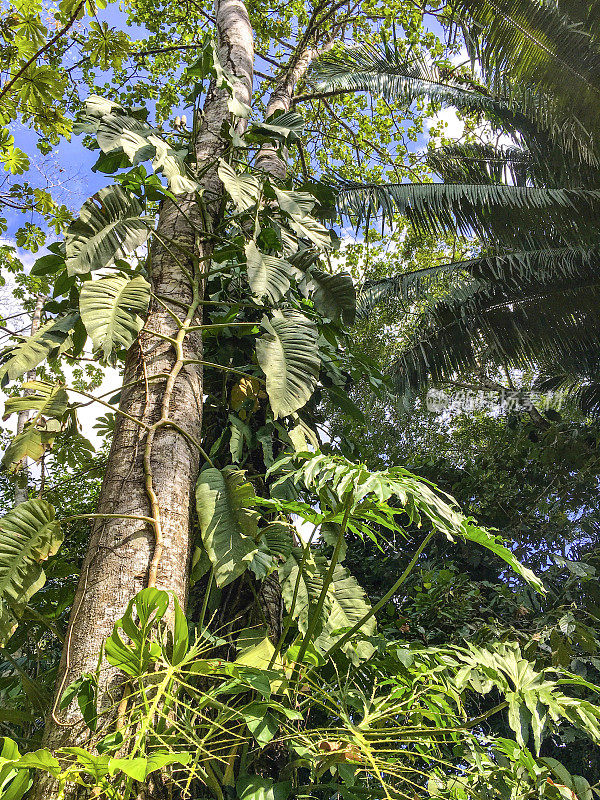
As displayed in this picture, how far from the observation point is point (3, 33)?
9.29 feet

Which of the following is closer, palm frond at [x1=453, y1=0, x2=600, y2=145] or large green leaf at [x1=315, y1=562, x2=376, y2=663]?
large green leaf at [x1=315, y1=562, x2=376, y2=663]

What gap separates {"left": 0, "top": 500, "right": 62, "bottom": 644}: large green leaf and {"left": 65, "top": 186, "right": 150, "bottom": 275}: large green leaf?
64cm

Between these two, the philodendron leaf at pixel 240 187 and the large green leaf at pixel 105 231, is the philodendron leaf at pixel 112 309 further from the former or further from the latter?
the philodendron leaf at pixel 240 187

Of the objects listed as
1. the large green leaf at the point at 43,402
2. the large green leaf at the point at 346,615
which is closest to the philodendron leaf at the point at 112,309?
the large green leaf at the point at 43,402

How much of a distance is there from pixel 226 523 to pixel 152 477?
234 millimetres

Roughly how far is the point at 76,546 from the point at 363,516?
9.92 ft

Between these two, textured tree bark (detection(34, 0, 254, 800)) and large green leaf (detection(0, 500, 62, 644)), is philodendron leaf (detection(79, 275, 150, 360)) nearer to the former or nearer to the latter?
textured tree bark (detection(34, 0, 254, 800))

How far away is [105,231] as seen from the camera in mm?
1746

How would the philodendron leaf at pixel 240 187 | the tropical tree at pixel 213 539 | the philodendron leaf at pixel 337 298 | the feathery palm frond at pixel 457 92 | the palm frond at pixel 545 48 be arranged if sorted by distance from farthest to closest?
1. the feathery palm frond at pixel 457 92
2. the palm frond at pixel 545 48
3. the philodendron leaf at pixel 337 298
4. the philodendron leaf at pixel 240 187
5. the tropical tree at pixel 213 539

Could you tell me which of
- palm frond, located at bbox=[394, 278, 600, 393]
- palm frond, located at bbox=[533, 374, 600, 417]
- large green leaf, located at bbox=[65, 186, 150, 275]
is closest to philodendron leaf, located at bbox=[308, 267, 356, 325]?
large green leaf, located at bbox=[65, 186, 150, 275]

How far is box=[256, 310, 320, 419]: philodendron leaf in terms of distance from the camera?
1.74 meters

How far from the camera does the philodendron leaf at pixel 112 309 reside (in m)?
1.49

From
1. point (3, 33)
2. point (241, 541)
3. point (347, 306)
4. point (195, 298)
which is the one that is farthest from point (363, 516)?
point (3, 33)

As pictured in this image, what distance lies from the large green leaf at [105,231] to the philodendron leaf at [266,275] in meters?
0.33
